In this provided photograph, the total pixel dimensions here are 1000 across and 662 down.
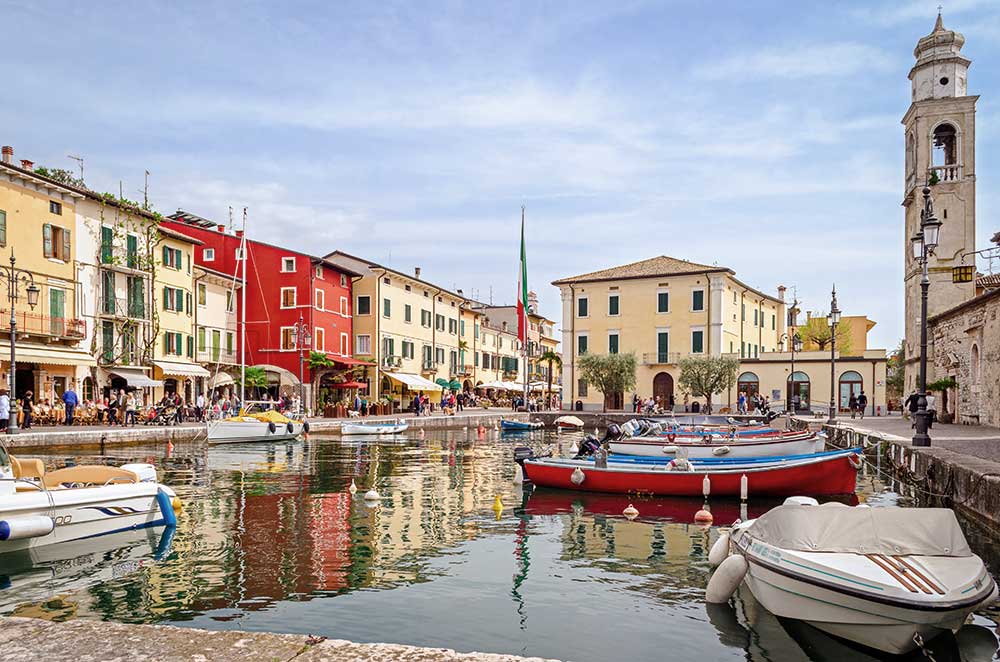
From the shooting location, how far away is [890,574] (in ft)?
24.2

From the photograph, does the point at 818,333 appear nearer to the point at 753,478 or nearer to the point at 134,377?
the point at 134,377

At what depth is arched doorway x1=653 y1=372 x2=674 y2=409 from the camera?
6319 centimetres

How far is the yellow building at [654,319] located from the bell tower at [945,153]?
21.0 meters

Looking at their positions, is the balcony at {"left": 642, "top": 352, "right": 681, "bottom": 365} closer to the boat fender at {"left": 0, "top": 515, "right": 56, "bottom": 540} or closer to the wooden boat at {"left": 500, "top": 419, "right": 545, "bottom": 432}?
the wooden boat at {"left": 500, "top": 419, "right": 545, "bottom": 432}

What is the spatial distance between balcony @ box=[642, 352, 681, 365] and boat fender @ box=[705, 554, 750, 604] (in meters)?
54.8

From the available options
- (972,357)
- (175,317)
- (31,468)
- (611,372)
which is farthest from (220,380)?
(972,357)

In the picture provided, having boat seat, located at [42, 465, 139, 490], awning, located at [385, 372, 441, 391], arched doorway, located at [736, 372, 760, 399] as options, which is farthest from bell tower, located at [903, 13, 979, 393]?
boat seat, located at [42, 465, 139, 490]

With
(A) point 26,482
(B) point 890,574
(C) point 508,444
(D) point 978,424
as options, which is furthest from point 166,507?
(D) point 978,424

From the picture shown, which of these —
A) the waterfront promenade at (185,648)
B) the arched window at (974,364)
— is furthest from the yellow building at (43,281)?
the arched window at (974,364)

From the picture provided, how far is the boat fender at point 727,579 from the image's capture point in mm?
9203

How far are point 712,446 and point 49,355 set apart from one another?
94.3 ft

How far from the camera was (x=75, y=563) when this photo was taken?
39.1 feet

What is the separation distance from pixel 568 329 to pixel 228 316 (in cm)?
2793

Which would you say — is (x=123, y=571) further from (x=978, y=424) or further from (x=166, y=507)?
(x=978, y=424)
